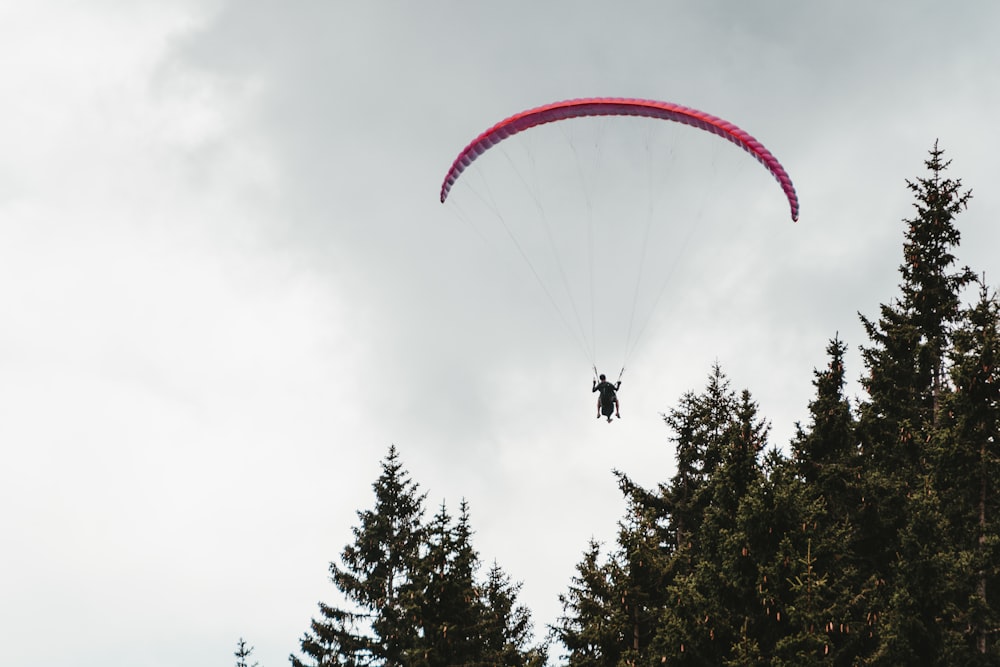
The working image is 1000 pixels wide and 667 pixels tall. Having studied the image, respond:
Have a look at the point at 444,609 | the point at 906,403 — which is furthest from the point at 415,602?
the point at 906,403

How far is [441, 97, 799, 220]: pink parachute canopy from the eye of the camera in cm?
3056

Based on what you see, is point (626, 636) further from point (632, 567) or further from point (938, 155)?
point (938, 155)

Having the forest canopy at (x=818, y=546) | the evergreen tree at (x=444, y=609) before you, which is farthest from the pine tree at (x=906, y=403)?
the evergreen tree at (x=444, y=609)

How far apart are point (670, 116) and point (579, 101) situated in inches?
103

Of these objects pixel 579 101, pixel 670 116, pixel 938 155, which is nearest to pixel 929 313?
pixel 938 155

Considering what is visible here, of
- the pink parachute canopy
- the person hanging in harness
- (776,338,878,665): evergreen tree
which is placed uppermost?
the pink parachute canopy

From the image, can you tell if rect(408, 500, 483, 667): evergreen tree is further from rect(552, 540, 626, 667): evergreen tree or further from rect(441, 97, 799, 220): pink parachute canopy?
rect(441, 97, 799, 220): pink parachute canopy

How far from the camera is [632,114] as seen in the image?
3067 cm

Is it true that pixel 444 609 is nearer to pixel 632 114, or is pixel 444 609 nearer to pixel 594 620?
pixel 594 620

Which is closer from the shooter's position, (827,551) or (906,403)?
(827,551)

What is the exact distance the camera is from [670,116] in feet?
101

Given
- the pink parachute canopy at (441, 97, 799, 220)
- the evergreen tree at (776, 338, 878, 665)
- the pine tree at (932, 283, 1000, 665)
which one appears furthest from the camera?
the pink parachute canopy at (441, 97, 799, 220)

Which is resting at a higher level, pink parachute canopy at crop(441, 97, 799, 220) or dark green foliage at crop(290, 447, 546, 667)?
pink parachute canopy at crop(441, 97, 799, 220)

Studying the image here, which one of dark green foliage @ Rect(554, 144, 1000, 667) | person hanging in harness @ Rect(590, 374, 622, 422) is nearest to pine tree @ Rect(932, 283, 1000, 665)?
dark green foliage @ Rect(554, 144, 1000, 667)
